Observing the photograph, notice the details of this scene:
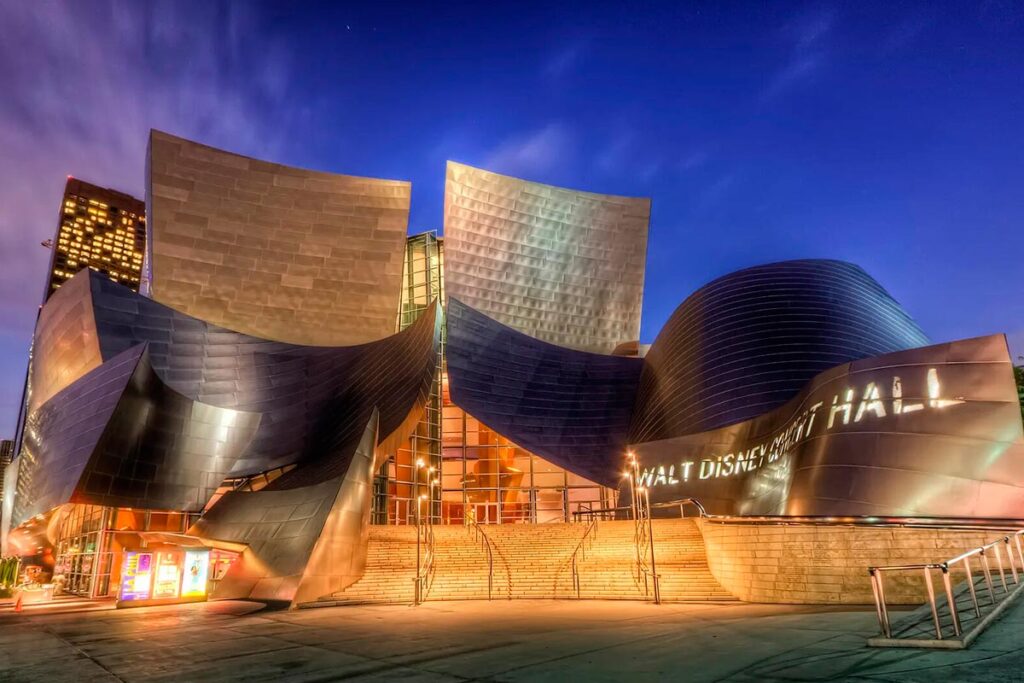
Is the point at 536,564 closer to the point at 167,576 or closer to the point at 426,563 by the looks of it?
the point at 426,563

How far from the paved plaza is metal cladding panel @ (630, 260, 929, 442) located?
1437cm

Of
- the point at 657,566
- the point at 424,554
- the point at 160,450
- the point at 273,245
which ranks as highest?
the point at 273,245

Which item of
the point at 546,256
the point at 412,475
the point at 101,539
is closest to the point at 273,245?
the point at 412,475

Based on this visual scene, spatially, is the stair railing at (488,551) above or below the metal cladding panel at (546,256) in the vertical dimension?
below

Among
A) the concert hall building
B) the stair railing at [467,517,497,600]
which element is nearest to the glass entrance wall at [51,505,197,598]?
the concert hall building

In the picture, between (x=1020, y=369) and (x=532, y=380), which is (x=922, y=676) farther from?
(x=532, y=380)

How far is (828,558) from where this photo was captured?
1339 cm

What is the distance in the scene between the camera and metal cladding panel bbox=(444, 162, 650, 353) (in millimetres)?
42250

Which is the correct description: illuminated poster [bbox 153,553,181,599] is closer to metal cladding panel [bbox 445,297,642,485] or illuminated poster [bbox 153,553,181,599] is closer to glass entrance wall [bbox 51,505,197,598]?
glass entrance wall [bbox 51,505,197,598]

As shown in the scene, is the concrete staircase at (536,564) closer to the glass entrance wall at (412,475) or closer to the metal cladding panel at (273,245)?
the glass entrance wall at (412,475)

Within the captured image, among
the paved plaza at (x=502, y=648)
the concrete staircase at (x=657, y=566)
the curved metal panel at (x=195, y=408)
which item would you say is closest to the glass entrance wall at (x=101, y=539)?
the curved metal panel at (x=195, y=408)

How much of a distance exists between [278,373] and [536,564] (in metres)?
15.7

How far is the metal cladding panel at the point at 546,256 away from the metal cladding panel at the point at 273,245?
5176 mm

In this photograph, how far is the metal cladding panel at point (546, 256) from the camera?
139 ft
